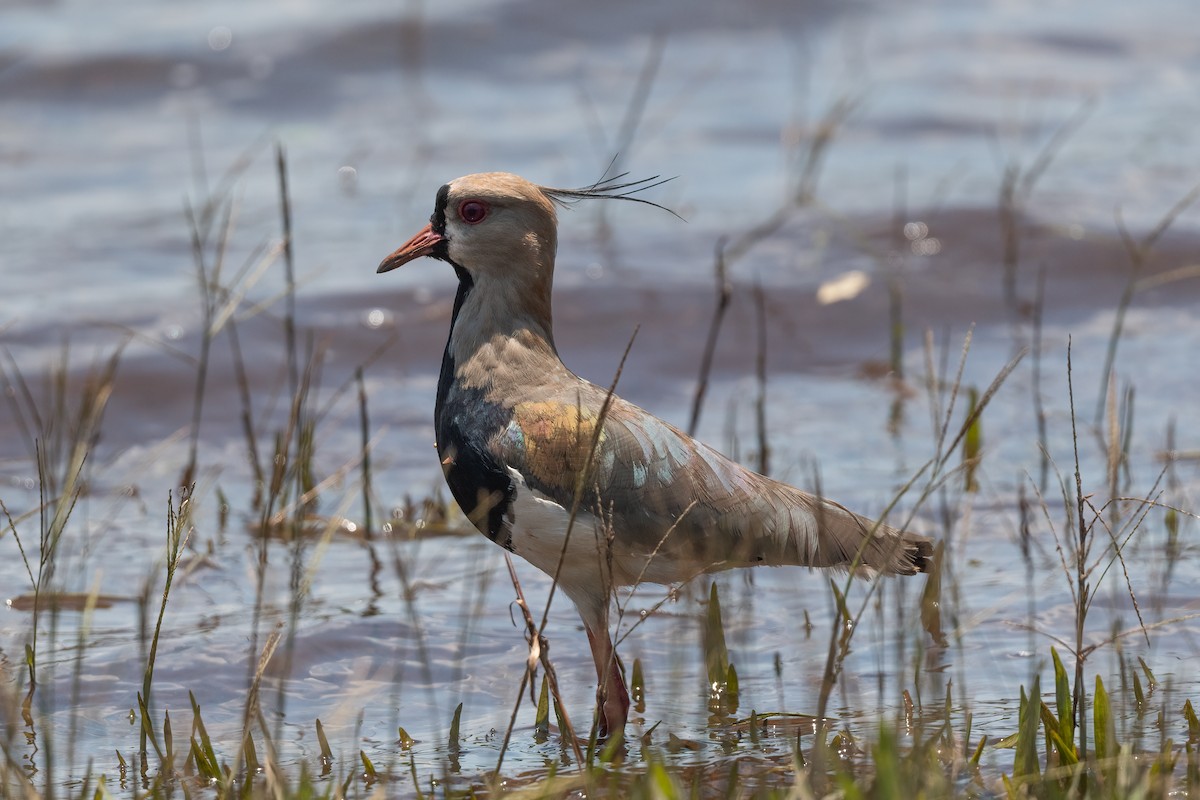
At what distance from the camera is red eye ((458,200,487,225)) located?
197 inches

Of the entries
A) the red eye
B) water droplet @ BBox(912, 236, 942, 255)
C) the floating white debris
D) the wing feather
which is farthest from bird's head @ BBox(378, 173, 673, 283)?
water droplet @ BBox(912, 236, 942, 255)

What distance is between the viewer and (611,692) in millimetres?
4586

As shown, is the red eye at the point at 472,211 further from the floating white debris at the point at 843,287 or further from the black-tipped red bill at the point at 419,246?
the floating white debris at the point at 843,287

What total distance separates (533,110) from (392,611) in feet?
25.6

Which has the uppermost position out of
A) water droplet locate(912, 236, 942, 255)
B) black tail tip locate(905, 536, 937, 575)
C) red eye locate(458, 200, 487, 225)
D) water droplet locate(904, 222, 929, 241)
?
water droplet locate(904, 222, 929, 241)

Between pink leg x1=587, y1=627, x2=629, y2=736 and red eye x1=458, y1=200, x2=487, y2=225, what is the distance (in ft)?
4.24

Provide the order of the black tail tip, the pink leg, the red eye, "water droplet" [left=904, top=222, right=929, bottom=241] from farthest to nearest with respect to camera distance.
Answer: "water droplet" [left=904, top=222, right=929, bottom=241]
the red eye
the black tail tip
the pink leg

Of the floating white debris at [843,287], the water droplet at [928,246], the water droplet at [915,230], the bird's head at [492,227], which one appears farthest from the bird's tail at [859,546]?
the water droplet at [915,230]

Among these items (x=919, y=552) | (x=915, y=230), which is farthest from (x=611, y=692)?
(x=915, y=230)

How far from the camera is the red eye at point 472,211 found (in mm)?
5004

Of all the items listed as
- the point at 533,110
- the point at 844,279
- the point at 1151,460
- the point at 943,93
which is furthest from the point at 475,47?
the point at 1151,460

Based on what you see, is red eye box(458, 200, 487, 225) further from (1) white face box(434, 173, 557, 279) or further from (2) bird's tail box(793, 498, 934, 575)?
(2) bird's tail box(793, 498, 934, 575)

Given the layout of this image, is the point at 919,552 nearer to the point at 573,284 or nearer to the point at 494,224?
the point at 494,224

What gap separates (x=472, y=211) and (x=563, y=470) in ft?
3.01
